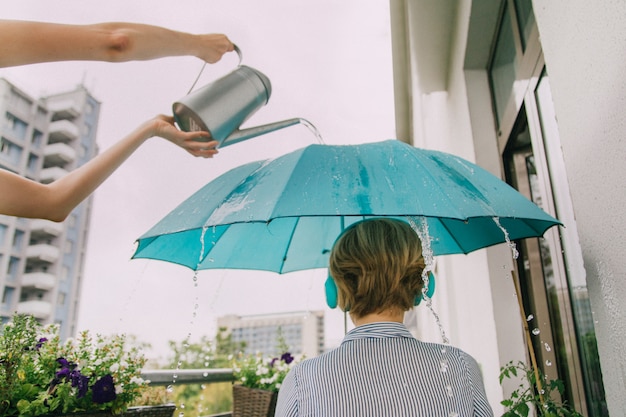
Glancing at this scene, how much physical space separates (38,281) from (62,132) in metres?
16.6

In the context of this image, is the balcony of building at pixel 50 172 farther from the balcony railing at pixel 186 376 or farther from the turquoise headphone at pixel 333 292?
the turquoise headphone at pixel 333 292

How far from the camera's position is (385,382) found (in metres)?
0.88

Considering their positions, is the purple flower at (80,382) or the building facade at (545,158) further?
the purple flower at (80,382)

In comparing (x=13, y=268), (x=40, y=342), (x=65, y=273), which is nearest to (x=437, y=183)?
(x=40, y=342)

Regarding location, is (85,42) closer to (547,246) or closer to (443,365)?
(443,365)

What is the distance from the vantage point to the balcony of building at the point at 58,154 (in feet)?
159

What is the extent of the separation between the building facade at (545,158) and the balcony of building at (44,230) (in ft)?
172

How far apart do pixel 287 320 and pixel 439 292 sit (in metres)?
A: 76.1

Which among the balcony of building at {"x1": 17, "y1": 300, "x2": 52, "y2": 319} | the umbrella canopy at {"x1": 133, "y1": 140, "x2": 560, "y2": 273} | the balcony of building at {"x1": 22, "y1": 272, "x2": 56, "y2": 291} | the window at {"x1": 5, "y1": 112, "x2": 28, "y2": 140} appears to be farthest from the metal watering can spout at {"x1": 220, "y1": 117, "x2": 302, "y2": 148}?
the balcony of building at {"x1": 22, "y1": 272, "x2": 56, "y2": 291}

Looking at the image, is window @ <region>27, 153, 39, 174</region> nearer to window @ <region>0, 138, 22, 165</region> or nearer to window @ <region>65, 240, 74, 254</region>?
window @ <region>0, 138, 22, 165</region>

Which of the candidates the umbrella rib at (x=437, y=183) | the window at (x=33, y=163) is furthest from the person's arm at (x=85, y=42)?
the window at (x=33, y=163)

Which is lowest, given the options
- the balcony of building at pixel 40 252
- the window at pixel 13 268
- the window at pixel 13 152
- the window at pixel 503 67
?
the window at pixel 503 67

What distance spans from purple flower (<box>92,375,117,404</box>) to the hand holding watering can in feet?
2.78

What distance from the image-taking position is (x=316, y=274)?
A: 206cm
